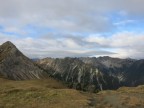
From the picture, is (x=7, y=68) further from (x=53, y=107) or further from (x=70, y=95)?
(x=53, y=107)

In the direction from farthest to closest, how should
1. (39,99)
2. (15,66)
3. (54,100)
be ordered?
(15,66) < (39,99) < (54,100)

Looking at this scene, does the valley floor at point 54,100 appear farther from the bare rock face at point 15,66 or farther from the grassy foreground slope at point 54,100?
the bare rock face at point 15,66

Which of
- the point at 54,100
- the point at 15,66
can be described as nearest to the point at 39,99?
the point at 54,100

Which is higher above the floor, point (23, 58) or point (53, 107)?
point (23, 58)

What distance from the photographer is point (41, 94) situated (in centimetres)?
4884

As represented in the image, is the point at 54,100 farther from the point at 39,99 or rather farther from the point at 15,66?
the point at 15,66

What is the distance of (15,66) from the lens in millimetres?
94188

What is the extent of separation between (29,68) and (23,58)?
17.2 ft

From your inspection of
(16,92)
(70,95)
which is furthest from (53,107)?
(16,92)

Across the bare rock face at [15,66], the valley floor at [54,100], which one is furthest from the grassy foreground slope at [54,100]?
the bare rock face at [15,66]

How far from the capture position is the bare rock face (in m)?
88.4

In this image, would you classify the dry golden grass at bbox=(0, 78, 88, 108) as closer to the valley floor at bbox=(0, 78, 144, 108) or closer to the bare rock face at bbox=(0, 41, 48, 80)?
the valley floor at bbox=(0, 78, 144, 108)

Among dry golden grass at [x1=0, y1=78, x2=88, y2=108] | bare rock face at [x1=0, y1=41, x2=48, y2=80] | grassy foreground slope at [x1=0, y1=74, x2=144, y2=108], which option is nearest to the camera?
dry golden grass at [x1=0, y1=78, x2=88, y2=108]

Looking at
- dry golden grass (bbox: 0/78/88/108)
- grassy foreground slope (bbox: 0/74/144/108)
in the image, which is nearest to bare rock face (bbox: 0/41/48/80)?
dry golden grass (bbox: 0/78/88/108)
